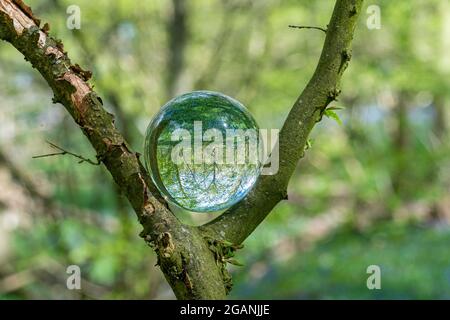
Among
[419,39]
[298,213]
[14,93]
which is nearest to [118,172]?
[14,93]

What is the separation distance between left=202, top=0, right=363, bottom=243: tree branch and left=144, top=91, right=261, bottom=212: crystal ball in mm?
31

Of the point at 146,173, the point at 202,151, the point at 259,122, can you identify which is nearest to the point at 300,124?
the point at 202,151

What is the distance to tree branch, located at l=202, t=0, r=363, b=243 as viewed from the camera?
113 cm

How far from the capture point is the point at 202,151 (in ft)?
3.70

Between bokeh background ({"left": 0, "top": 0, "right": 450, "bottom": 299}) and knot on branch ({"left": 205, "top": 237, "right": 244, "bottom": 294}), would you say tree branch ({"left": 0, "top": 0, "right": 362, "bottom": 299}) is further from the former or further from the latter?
bokeh background ({"left": 0, "top": 0, "right": 450, "bottom": 299})

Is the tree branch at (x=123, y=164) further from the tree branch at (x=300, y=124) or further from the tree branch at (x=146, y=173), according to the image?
the tree branch at (x=300, y=124)

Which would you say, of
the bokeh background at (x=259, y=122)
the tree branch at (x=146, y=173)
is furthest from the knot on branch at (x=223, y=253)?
the bokeh background at (x=259, y=122)

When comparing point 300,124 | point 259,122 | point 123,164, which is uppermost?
point 259,122

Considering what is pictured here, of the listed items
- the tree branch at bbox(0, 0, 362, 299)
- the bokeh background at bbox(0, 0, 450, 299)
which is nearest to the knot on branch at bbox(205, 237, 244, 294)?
the tree branch at bbox(0, 0, 362, 299)

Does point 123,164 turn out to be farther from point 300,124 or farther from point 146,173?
point 300,124

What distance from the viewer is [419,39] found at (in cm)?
536

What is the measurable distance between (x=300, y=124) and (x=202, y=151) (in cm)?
19

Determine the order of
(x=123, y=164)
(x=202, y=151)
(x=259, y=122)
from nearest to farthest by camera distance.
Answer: (x=123, y=164), (x=202, y=151), (x=259, y=122)
